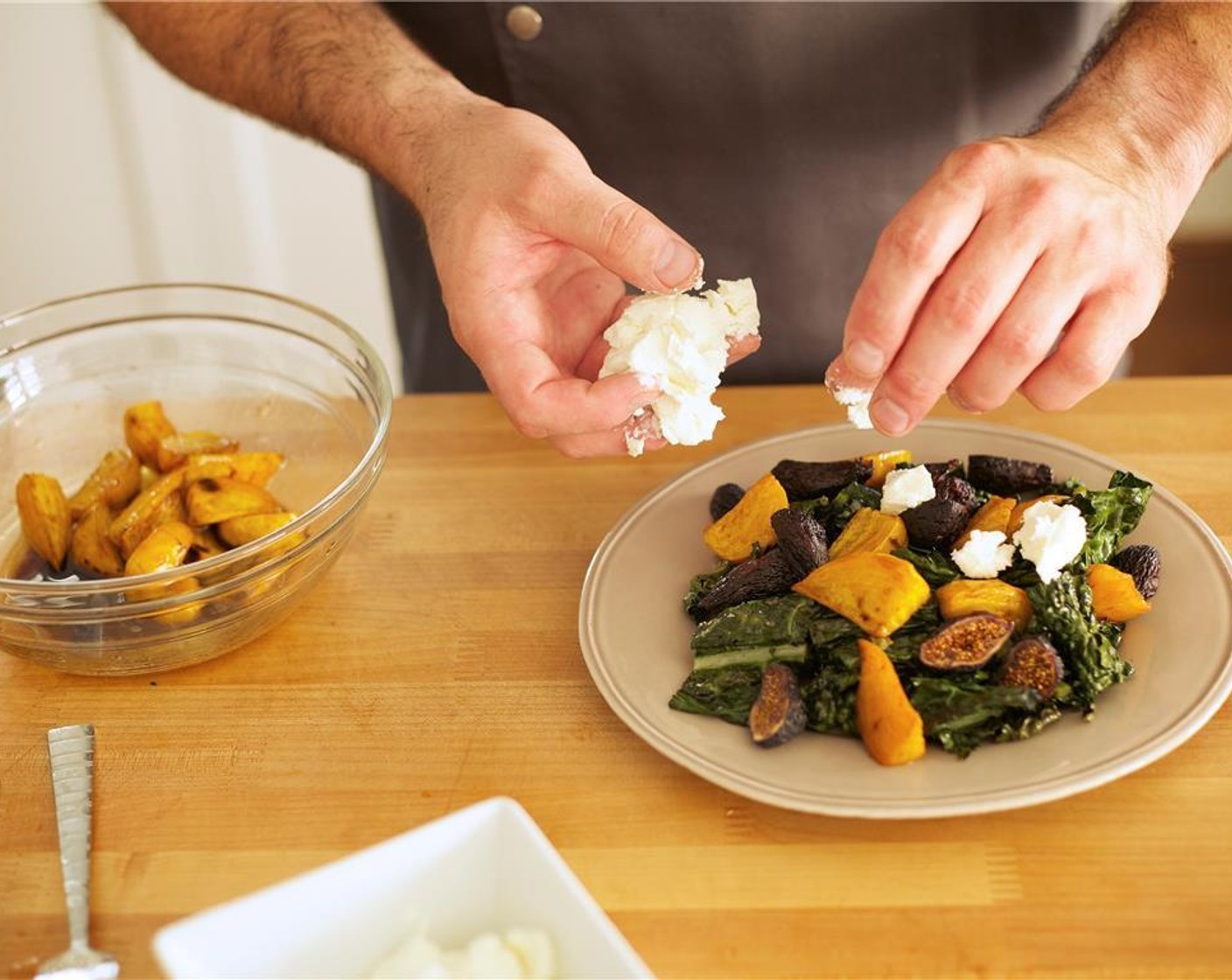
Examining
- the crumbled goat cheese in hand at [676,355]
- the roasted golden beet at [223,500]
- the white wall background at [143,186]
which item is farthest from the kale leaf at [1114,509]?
the white wall background at [143,186]

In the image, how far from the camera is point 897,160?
7.38 ft

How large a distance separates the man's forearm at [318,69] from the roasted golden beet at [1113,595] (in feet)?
3.35

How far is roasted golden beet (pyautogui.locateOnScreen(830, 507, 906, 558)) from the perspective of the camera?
1476 millimetres

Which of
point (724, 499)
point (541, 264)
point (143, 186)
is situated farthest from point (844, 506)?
point (143, 186)

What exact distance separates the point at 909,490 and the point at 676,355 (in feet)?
1.03

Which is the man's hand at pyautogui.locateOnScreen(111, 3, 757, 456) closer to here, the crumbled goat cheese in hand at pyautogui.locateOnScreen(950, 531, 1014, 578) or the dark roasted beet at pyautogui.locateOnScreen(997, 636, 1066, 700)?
the crumbled goat cheese in hand at pyautogui.locateOnScreen(950, 531, 1014, 578)

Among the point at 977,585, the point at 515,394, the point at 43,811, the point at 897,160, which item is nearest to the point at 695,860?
the point at 977,585

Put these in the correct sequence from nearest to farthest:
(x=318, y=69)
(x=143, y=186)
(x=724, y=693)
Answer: (x=724, y=693), (x=318, y=69), (x=143, y=186)

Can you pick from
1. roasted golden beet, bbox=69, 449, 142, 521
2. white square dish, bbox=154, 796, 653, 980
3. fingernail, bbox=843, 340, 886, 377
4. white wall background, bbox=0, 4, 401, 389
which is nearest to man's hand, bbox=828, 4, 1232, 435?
fingernail, bbox=843, 340, 886, 377

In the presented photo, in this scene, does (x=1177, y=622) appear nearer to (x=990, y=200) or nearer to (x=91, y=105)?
(x=990, y=200)

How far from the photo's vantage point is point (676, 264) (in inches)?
56.4

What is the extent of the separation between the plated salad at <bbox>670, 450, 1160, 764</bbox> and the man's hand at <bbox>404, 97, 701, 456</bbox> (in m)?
0.25

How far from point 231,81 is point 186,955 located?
1.68 meters

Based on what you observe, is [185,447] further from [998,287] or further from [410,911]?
[998,287]
